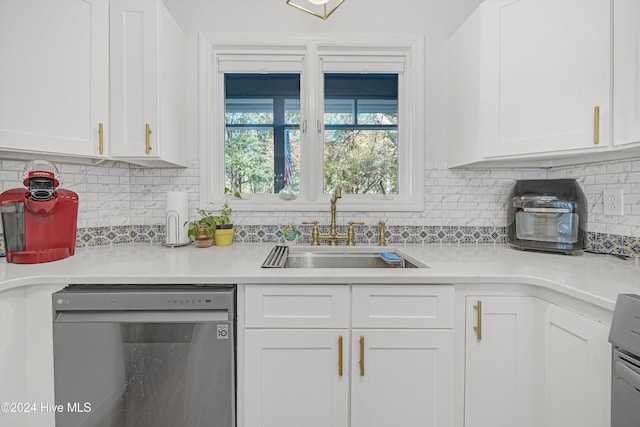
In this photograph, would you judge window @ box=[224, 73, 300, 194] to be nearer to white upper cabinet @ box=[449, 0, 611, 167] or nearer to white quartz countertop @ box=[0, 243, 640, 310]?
white quartz countertop @ box=[0, 243, 640, 310]

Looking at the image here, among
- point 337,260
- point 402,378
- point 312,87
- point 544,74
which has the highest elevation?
point 312,87

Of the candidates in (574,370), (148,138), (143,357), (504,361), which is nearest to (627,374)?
Result: (574,370)

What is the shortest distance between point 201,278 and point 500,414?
52.1 inches

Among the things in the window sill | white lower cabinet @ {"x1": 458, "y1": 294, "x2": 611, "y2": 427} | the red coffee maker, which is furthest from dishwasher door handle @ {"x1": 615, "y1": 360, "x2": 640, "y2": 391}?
the red coffee maker

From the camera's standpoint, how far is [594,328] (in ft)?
3.37

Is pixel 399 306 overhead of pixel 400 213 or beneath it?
beneath

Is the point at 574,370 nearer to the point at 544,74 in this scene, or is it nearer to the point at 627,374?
the point at 627,374

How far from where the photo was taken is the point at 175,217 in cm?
189

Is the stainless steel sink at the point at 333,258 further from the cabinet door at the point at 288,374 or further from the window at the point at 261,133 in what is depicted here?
the cabinet door at the point at 288,374

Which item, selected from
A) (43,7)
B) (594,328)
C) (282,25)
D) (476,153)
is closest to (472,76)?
(476,153)

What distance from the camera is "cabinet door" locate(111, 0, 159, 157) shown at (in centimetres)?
162

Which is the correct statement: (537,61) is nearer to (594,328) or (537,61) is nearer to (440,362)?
(594,328)

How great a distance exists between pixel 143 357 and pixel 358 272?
2.96ft

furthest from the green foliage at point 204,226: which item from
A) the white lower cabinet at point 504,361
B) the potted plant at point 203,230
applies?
the white lower cabinet at point 504,361
